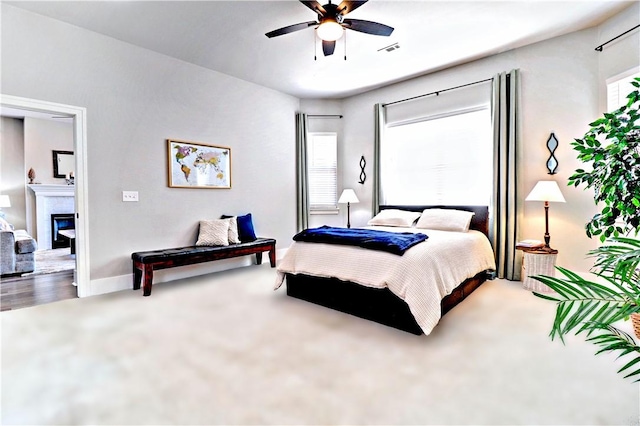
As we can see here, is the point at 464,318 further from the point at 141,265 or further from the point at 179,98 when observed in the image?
the point at 179,98

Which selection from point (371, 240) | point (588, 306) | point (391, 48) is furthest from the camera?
point (391, 48)

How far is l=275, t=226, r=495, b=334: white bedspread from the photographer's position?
249 cm

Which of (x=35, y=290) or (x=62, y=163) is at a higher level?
(x=62, y=163)

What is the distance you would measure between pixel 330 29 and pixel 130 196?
3088 millimetres

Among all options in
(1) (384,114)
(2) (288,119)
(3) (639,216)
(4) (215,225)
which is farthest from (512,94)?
(4) (215,225)

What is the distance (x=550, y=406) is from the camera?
166 cm

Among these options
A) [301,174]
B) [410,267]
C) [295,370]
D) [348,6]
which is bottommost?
[295,370]

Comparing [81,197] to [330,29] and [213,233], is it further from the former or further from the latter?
[330,29]

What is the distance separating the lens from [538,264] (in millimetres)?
3578

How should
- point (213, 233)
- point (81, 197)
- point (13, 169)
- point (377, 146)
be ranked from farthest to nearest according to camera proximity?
1. point (13, 169)
2. point (377, 146)
3. point (213, 233)
4. point (81, 197)

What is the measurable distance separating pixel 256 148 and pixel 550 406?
4.82m

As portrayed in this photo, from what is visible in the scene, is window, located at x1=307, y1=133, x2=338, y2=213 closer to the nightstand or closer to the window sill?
the window sill

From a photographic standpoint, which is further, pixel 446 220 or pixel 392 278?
pixel 446 220

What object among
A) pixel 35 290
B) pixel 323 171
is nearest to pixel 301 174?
pixel 323 171
